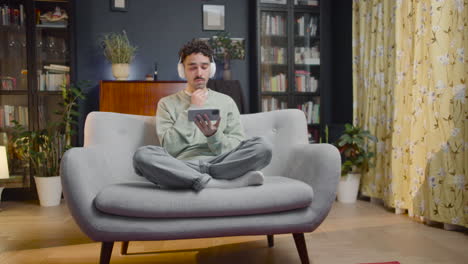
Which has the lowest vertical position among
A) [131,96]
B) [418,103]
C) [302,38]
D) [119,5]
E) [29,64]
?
[418,103]

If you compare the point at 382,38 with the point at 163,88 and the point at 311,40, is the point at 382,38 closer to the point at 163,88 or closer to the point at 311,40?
the point at 311,40

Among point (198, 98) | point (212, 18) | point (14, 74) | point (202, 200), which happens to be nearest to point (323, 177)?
point (202, 200)

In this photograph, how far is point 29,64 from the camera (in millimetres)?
3602

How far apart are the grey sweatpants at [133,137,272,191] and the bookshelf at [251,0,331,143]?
2.43 meters

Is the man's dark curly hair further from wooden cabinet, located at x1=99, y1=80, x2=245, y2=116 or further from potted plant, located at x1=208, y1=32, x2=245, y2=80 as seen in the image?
potted plant, located at x1=208, y1=32, x2=245, y2=80

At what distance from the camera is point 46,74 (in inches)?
146

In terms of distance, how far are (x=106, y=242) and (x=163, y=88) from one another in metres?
2.32

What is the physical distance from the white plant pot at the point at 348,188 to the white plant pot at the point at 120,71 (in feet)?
7.81

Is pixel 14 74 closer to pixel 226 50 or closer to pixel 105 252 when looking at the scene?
pixel 226 50

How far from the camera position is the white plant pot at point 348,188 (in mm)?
3252

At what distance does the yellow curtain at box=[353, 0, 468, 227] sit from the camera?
2.33 metres

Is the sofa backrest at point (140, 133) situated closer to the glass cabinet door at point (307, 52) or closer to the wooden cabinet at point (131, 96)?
the wooden cabinet at point (131, 96)

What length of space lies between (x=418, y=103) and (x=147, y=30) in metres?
2.88

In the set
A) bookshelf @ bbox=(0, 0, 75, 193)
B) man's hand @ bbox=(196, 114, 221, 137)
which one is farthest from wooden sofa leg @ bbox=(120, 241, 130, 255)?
bookshelf @ bbox=(0, 0, 75, 193)
